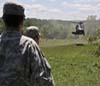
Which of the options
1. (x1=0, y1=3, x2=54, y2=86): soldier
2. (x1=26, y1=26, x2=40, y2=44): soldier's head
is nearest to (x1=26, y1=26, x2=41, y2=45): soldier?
(x1=26, y1=26, x2=40, y2=44): soldier's head

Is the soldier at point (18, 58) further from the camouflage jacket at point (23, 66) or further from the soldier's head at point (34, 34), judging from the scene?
the soldier's head at point (34, 34)

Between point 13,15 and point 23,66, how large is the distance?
439mm

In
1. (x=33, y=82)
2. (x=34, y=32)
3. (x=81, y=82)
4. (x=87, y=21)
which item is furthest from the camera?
(x=87, y=21)

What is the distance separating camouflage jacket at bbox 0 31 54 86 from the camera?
3.55 m

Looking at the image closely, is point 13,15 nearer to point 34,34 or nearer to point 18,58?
point 18,58

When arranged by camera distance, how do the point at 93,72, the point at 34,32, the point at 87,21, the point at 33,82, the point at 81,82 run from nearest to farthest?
1. the point at 33,82
2. the point at 34,32
3. the point at 81,82
4. the point at 93,72
5. the point at 87,21

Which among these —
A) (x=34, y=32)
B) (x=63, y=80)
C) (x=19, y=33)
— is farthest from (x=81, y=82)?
(x=19, y=33)

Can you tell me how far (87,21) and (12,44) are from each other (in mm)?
82427

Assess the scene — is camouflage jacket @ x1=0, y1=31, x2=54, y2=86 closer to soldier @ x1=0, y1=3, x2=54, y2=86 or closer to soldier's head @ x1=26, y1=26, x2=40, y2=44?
soldier @ x1=0, y1=3, x2=54, y2=86

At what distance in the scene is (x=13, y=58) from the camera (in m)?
3.60

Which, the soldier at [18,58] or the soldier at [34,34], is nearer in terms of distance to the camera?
the soldier at [18,58]

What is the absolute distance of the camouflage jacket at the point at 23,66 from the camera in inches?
140

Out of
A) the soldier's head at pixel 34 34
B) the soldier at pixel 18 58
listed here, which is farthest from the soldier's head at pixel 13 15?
the soldier's head at pixel 34 34

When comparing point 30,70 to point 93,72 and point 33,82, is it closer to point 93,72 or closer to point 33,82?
point 33,82
